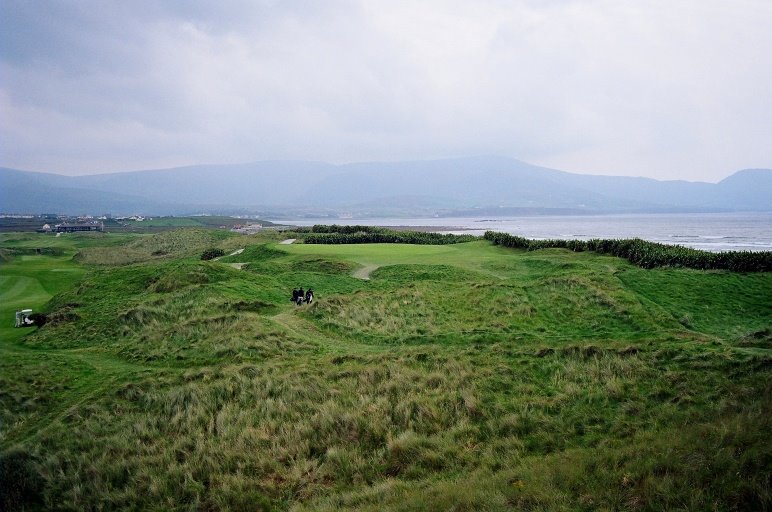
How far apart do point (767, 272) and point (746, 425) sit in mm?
23203

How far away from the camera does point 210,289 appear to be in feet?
78.8

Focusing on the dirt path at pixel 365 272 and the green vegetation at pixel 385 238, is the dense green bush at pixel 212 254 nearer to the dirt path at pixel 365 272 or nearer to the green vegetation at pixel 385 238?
the green vegetation at pixel 385 238

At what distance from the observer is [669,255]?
2978 centimetres

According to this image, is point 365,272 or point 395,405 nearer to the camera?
point 395,405

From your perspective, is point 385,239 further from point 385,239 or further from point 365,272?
point 365,272

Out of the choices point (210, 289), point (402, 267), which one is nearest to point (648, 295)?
point (402, 267)

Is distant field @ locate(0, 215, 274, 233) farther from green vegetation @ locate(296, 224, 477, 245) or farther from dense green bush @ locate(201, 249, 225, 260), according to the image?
green vegetation @ locate(296, 224, 477, 245)

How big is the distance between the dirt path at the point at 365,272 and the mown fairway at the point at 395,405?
874cm

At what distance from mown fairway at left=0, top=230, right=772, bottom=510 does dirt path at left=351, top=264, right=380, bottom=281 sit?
874 centimetres

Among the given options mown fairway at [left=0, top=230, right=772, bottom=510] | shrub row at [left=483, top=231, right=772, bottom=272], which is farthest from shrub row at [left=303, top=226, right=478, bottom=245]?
mown fairway at [left=0, top=230, right=772, bottom=510]

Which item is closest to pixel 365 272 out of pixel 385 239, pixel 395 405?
pixel 395 405

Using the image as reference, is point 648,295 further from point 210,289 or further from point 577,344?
point 210,289

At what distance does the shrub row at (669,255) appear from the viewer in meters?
25.4

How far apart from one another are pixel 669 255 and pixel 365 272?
68.9 ft
